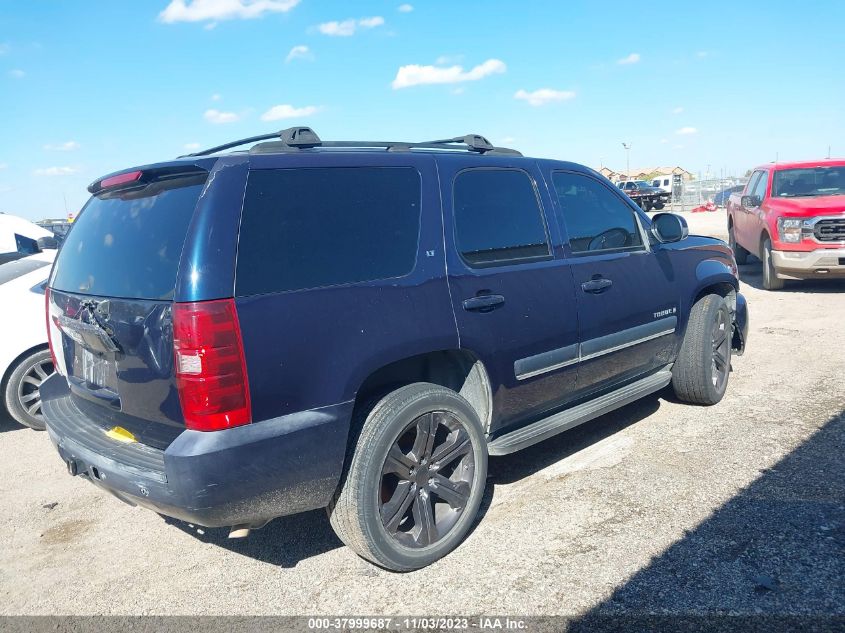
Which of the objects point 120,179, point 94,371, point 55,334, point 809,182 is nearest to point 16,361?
point 55,334

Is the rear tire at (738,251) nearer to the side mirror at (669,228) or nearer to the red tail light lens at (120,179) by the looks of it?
the side mirror at (669,228)

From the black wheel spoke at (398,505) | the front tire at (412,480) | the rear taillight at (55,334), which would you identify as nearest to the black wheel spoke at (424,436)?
the front tire at (412,480)

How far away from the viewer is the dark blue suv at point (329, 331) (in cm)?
262

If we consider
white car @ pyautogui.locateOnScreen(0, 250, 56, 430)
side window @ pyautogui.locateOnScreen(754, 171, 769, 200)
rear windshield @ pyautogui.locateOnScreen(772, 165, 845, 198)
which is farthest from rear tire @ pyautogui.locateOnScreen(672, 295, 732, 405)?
side window @ pyautogui.locateOnScreen(754, 171, 769, 200)

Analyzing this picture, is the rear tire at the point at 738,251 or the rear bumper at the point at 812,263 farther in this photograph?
the rear tire at the point at 738,251

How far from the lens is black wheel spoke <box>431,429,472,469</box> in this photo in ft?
10.7

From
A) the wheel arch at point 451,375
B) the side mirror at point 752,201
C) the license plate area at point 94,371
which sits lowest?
the wheel arch at point 451,375

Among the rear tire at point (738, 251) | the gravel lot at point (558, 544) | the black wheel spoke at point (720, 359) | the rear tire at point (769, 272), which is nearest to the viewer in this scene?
the gravel lot at point (558, 544)

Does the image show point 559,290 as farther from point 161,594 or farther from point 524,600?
point 161,594

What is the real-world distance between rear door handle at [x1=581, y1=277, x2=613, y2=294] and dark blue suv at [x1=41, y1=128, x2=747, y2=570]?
0.06ft

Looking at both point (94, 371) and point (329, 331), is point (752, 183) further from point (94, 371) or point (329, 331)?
point (94, 371)

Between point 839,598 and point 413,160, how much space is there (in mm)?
2646

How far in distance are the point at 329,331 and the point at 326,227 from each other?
46 cm

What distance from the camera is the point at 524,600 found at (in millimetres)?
2889
